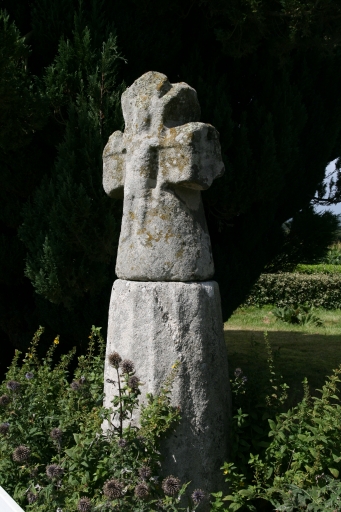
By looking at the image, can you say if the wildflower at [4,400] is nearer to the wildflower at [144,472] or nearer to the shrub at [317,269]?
the wildflower at [144,472]

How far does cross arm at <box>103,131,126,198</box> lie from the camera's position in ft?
10.9

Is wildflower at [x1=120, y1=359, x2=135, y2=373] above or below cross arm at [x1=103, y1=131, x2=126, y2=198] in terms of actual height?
below

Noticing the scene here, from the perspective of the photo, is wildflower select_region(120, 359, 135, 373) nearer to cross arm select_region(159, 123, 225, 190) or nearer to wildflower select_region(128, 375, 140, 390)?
wildflower select_region(128, 375, 140, 390)

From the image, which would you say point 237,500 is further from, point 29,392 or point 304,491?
point 29,392

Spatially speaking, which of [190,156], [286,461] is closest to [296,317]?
[286,461]

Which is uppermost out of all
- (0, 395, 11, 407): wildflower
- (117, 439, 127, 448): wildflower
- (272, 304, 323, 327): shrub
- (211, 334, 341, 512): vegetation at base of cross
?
(0, 395, 11, 407): wildflower

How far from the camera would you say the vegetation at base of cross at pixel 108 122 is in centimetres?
447

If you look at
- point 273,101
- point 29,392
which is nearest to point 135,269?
point 29,392

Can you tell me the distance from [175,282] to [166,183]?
541 mm

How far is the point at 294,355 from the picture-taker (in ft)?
24.6

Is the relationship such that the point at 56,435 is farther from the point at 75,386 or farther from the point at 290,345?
the point at 290,345

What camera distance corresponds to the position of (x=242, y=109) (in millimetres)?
5672

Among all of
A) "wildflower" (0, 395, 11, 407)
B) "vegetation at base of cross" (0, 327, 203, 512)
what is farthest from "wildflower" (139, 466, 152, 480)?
"wildflower" (0, 395, 11, 407)

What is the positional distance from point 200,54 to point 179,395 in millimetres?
3805
